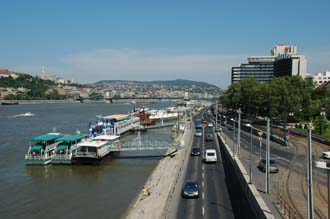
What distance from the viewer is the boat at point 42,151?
147 ft

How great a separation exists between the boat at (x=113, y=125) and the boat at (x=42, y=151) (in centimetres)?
1009

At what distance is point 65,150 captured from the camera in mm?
46750

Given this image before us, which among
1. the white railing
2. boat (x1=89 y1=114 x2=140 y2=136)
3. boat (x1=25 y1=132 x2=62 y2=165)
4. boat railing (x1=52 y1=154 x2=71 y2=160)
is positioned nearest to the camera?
the white railing

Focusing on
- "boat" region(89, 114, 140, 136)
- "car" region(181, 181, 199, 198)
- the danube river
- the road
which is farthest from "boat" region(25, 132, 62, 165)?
"car" region(181, 181, 199, 198)

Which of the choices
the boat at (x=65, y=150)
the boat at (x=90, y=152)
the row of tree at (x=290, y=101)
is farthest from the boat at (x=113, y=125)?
the row of tree at (x=290, y=101)

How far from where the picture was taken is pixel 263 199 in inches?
888

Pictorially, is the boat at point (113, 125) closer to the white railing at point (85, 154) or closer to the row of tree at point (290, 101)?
the white railing at point (85, 154)

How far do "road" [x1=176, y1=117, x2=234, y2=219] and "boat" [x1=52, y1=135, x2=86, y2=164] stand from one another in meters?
15.3

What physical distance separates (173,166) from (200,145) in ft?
46.8

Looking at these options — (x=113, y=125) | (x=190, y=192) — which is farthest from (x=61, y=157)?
(x=113, y=125)

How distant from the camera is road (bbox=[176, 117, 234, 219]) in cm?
2295

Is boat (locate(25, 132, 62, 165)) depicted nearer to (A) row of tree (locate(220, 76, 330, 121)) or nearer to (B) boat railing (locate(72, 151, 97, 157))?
(B) boat railing (locate(72, 151, 97, 157))

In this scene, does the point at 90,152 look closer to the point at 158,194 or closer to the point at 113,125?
the point at 158,194

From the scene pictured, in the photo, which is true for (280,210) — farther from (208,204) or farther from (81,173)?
(81,173)
